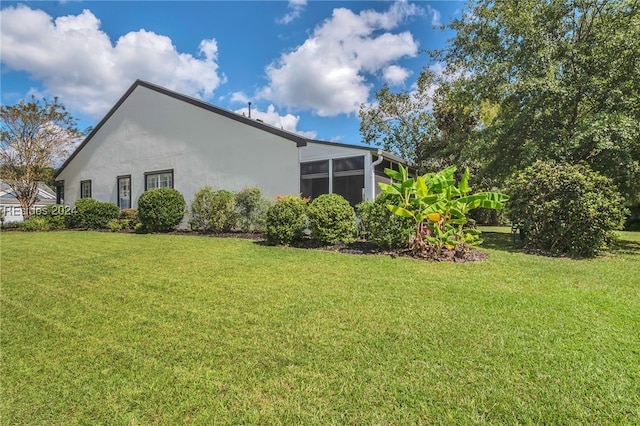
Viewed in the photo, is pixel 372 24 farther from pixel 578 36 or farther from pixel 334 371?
pixel 334 371

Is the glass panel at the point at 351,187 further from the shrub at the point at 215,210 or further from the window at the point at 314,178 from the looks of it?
the shrub at the point at 215,210

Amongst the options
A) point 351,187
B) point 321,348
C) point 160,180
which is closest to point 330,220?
point 351,187

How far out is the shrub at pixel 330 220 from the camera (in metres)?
8.41

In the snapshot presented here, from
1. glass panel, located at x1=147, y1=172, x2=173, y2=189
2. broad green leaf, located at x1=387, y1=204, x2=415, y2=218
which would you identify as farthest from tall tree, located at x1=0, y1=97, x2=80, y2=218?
broad green leaf, located at x1=387, y1=204, x2=415, y2=218

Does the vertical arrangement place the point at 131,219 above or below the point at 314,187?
below

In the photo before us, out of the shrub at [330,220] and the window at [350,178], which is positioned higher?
the window at [350,178]

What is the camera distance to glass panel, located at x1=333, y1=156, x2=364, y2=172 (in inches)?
435

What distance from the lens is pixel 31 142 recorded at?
18.7 meters

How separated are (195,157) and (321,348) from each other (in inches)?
526

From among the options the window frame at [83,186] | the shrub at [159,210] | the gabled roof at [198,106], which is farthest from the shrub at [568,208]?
the window frame at [83,186]

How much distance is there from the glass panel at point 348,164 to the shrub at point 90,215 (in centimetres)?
1160

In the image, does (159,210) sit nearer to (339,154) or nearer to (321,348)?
(339,154)

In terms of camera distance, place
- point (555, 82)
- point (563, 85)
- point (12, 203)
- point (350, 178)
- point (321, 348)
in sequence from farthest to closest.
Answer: point (12, 203) → point (350, 178) → point (563, 85) → point (555, 82) → point (321, 348)

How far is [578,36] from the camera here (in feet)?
35.5
